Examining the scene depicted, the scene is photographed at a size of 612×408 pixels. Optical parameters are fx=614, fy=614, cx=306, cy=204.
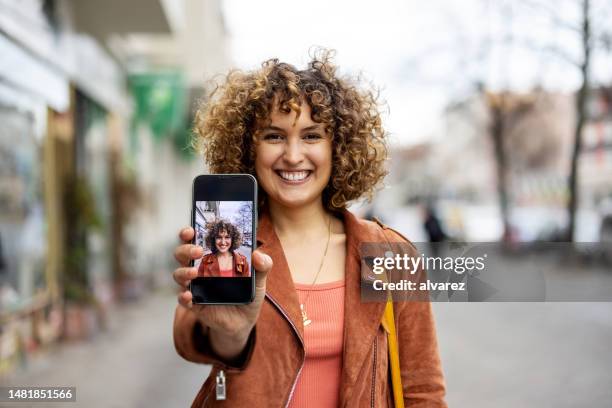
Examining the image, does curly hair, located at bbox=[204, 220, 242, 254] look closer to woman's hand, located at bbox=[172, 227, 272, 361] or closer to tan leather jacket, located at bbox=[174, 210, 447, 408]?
woman's hand, located at bbox=[172, 227, 272, 361]

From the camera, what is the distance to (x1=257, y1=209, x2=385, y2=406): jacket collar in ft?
5.25

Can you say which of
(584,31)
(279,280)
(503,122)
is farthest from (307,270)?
(503,122)

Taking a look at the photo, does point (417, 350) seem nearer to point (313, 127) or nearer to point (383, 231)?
point (383, 231)

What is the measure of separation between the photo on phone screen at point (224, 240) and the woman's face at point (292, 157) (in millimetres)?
283

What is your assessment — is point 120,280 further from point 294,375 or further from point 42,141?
point 294,375

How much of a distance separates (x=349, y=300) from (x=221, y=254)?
17.3 inches

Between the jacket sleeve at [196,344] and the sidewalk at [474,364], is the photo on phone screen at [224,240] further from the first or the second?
the sidewalk at [474,364]

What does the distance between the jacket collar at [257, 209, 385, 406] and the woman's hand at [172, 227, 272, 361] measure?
0.19 meters

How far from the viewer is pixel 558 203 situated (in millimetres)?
25266

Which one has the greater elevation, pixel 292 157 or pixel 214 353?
pixel 292 157

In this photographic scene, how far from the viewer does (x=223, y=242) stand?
138 cm

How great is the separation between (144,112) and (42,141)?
4.88m

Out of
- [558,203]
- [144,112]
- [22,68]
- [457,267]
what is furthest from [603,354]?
[558,203]

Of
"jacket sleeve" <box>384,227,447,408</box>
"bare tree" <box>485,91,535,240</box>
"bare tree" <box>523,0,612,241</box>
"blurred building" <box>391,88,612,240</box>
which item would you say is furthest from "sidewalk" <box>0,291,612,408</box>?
"bare tree" <box>485,91,535,240</box>
